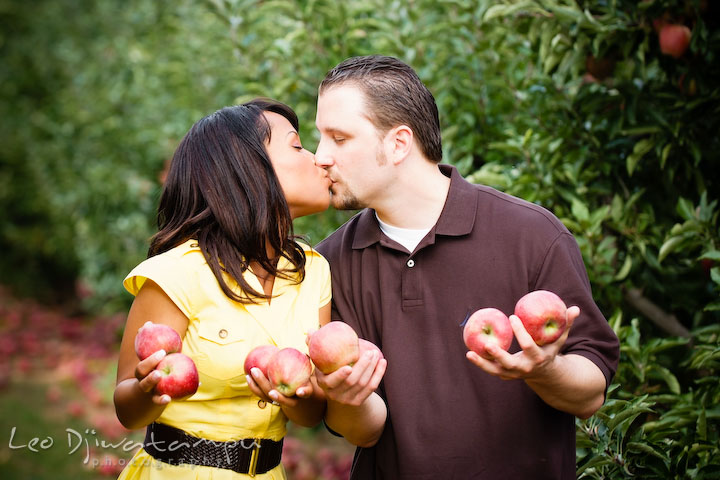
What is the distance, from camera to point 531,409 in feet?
5.79

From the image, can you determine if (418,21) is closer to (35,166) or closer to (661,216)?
(661,216)

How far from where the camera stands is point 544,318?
1.45m

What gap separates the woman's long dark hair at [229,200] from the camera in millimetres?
1913

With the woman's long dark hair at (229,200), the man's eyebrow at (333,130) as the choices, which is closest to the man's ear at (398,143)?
the man's eyebrow at (333,130)

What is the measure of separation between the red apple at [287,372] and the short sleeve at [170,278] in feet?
1.06

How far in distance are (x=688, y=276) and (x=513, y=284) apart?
133 centimetres

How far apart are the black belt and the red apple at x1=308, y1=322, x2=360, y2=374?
0.41 m

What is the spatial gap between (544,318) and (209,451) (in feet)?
2.98

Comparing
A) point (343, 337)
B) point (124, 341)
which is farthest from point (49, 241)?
point (343, 337)

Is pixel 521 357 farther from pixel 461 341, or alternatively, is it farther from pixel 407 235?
pixel 407 235

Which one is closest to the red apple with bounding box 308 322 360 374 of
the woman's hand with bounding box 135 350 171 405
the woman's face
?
the woman's hand with bounding box 135 350 171 405

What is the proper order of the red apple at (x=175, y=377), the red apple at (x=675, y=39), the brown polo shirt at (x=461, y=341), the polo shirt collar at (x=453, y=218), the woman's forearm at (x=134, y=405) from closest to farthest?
the red apple at (x=175, y=377), the woman's forearm at (x=134, y=405), the brown polo shirt at (x=461, y=341), the polo shirt collar at (x=453, y=218), the red apple at (x=675, y=39)

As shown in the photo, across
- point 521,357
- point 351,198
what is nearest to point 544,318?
point 521,357

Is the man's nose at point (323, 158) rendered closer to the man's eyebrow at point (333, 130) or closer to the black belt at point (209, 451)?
the man's eyebrow at point (333, 130)
